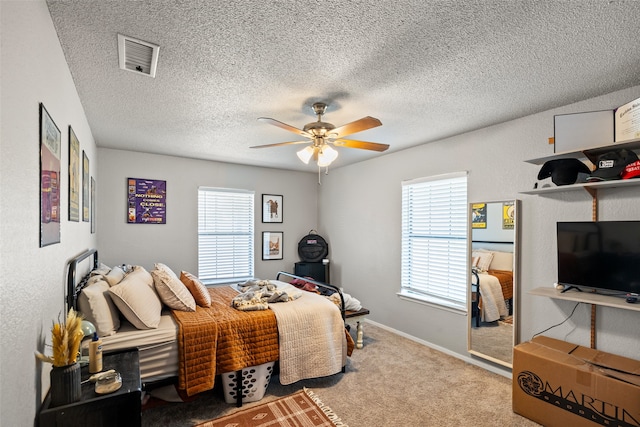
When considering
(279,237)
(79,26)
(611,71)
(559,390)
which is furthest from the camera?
(279,237)

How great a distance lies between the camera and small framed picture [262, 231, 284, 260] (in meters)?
5.52

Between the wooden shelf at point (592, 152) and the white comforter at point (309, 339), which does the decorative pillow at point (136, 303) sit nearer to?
the white comforter at point (309, 339)

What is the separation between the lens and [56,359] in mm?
1363

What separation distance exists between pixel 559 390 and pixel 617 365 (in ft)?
1.39

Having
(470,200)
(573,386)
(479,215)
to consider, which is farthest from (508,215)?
(573,386)

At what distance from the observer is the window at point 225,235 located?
16.5 feet

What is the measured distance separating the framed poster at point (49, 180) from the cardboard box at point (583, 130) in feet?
10.9

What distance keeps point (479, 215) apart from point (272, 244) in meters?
3.38

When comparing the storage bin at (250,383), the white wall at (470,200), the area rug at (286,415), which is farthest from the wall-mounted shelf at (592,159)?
the storage bin at (250,383)

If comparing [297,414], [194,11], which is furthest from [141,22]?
[297,414]

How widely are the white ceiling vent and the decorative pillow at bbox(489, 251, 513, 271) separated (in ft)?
11.0

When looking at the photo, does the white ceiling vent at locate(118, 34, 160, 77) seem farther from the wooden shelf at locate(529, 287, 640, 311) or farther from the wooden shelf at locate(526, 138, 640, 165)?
the wooden shelf at locate(529, 287, 640, 311)

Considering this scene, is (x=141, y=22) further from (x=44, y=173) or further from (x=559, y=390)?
(x=559, y=390)

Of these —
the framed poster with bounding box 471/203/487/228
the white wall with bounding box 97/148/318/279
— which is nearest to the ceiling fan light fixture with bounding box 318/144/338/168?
the framed poster with bounding box 471/203/487/228
